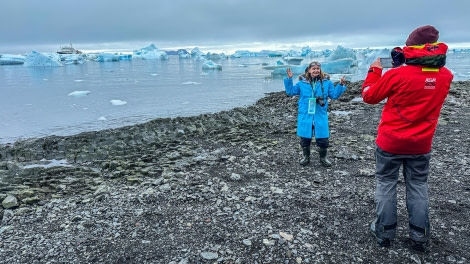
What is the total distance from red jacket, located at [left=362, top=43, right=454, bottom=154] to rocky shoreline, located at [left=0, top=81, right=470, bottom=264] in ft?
3.92

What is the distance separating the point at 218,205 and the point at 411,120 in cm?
273

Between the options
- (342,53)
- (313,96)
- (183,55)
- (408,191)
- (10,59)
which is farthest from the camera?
(183,55)

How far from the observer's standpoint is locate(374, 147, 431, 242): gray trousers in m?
3.37

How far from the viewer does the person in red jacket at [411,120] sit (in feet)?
10.1

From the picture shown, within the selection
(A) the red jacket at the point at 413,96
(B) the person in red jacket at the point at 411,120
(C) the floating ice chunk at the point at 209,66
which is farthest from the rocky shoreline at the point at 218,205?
(C) the floating ice chunk at the point at 209,66

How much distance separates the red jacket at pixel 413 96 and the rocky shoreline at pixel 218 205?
1.19m

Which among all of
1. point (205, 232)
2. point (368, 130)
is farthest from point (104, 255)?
point (368, 130)

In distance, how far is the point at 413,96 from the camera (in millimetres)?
3135

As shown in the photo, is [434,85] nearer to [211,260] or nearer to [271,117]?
[211,260]

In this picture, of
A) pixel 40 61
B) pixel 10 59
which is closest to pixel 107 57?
pixel 40 61

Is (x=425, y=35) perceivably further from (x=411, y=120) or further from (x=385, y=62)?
(x=411, y=120)

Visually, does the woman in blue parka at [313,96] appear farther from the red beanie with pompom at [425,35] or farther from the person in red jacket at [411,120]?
the red beanie with pompom at [425,35]

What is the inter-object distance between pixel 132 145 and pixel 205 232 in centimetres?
615

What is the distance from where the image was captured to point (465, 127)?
9180 mm
